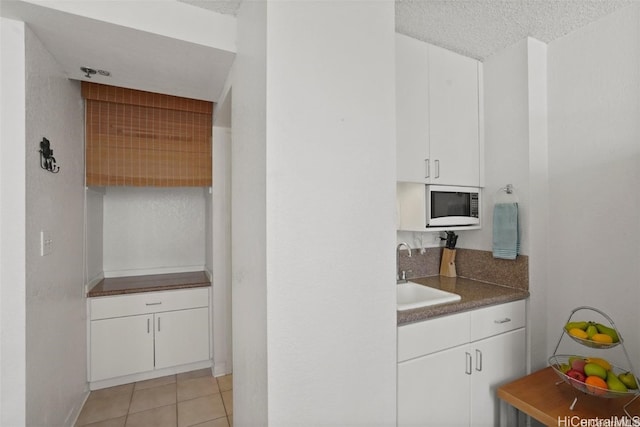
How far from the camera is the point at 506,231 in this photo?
1.99 metres

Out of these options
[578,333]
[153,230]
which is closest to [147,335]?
[153,230]

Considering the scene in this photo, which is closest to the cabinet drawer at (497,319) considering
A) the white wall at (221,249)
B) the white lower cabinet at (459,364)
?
the white lower cabinet at (459,364)

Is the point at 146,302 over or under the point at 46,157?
under

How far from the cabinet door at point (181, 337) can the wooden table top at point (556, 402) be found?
226 cm

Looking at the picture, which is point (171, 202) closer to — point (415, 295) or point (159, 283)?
point (159, 283)

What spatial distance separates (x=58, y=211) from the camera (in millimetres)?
1861

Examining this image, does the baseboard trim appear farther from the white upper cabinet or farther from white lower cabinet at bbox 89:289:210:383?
the white upper cabinet

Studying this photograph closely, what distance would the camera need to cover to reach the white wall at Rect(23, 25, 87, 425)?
1501 millimetres

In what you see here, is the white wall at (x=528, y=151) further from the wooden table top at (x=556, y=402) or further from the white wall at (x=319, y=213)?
the white wall at (x=319, y=213)

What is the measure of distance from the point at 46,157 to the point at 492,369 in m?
2.69

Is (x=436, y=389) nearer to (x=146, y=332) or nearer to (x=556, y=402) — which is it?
(x=556, y=402)

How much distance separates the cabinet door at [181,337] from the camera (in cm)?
263

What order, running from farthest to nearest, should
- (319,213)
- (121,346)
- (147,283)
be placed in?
(147,283) < (121,346) < (319,213)

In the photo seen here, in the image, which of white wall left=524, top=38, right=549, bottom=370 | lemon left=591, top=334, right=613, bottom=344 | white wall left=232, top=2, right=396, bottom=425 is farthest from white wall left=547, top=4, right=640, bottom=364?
white wall left=232, top=2, right=396, bottom=425
